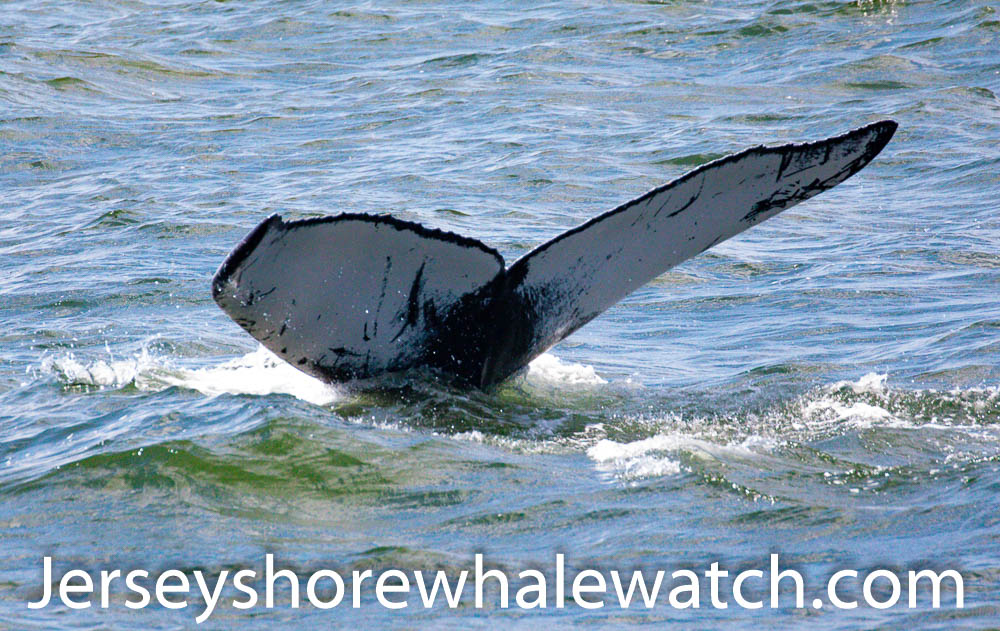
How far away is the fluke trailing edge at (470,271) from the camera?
4363 mm

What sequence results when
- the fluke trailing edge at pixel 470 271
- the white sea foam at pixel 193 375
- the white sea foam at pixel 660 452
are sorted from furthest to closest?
the white sea foam at pixel 193 375
the white sea foam at pixel 660 452
the fluke trailing edge at pixel 470 271

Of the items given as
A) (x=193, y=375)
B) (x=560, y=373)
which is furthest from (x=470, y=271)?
(x=193, y=375)

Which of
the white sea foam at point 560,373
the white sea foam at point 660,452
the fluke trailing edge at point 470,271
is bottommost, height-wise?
the white sea foam at point 560,373

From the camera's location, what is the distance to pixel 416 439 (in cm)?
498

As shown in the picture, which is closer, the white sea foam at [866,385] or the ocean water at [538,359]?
the ocean water at [538,359]

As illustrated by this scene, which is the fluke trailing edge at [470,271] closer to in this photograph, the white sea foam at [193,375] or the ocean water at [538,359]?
the ocean water at [538,359]

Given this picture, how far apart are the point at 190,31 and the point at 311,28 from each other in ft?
5.23

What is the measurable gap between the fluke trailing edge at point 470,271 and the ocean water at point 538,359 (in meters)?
0.34

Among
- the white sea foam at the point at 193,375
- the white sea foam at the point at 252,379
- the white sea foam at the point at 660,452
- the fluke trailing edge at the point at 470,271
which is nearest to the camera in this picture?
the fluke trailing edge at the point at 470,271

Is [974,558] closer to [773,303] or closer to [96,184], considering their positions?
[773,303]

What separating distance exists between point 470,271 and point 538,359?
1.76 meters

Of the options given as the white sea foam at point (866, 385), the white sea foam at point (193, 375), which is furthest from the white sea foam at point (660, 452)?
the white sea foam at point (193, 375)

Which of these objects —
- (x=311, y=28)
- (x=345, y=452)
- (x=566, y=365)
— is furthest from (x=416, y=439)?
→ (x=311, y=28)

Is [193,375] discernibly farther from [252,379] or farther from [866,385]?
[866,385]
